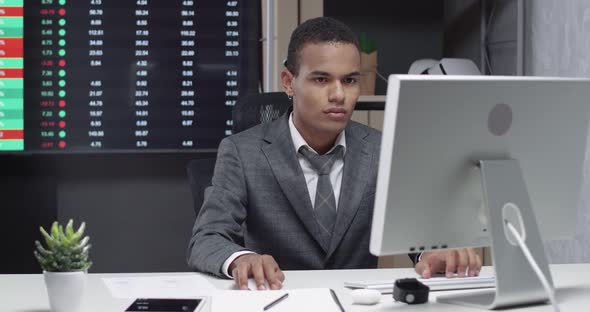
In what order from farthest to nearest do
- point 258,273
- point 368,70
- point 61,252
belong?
point 368,70, point 258,273, point 61,252

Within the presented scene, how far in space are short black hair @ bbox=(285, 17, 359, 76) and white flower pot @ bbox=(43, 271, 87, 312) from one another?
0.78 m

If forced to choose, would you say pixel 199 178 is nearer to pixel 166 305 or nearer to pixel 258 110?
pixel 258 110

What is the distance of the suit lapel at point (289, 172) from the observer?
173 centimetres

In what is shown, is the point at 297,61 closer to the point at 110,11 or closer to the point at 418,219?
the point at 418,219

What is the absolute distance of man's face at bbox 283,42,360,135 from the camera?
1.67 metres

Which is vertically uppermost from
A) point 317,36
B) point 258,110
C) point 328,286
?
point 317,36

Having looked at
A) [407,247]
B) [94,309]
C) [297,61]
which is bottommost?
[94,309]

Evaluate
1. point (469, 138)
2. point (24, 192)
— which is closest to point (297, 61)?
point (469, 138)

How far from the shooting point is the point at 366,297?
4.14 feet

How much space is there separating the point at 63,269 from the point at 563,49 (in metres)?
1.63

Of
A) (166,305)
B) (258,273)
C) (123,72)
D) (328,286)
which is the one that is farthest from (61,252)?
(123,72)

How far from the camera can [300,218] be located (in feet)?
5.68

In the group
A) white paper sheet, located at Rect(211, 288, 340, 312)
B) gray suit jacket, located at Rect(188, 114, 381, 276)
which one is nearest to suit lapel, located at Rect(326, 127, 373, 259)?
gray suit jacket, located at Rect(188, 114, 381, 276)

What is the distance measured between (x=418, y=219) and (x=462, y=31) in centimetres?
193
